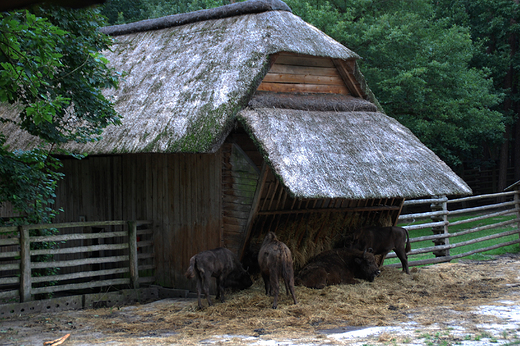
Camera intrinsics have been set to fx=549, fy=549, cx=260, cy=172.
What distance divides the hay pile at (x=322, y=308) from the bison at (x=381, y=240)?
496 mm

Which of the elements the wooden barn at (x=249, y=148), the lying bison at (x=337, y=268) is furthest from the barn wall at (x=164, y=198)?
the lying bison at (x=337, y=268)

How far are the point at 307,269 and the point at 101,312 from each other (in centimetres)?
345

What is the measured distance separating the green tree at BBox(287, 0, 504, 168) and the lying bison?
372 inches

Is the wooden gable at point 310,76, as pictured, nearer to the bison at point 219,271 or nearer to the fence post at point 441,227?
the bison at point 219,271

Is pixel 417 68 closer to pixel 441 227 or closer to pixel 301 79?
pixel 441 227

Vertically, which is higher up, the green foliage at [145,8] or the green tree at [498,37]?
the green foliage at [145,8]

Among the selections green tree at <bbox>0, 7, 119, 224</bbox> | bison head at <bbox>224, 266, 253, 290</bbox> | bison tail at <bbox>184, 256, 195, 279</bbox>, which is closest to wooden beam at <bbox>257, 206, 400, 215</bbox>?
bison head at <bbox>224, 266, 253, 290</bbox>

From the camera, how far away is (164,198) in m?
10.3

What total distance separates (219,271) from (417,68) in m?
12.4

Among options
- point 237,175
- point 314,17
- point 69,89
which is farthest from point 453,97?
point 69,89

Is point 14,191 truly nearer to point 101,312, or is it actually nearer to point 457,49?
point 101,312

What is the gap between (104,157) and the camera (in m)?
11.5

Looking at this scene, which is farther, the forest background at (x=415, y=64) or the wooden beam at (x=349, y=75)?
the forest background at (x=415, y=64)

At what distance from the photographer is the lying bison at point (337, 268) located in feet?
30.6
